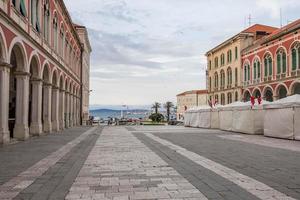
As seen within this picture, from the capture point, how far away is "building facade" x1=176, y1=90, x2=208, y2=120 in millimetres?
124625

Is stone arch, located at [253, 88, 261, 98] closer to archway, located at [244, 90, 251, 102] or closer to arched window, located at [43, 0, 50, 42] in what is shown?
archway, located at [244, 90, 251, 102]

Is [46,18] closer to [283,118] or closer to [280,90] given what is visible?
[283,118]

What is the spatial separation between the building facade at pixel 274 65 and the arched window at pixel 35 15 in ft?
84.1

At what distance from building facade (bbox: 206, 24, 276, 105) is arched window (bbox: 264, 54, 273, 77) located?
8.42m

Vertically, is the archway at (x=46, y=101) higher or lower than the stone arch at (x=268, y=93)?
lower

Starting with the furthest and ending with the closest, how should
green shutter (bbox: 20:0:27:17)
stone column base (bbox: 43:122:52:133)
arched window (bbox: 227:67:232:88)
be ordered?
1. arched window (bbox: 227:67:232:88)
2. stone column base (bbox: 43:122:52:133)
3. green shutter (bbox: 20:0:27:17)

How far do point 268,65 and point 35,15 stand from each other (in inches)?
1216

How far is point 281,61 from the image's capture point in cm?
4219

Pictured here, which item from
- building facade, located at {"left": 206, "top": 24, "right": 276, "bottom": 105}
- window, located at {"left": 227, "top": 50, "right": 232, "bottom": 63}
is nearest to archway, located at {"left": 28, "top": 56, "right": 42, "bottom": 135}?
building facade, located at {"left": 206, "top": 24, "right": 276, "bottom": 105}

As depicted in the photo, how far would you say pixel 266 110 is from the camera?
24.0m

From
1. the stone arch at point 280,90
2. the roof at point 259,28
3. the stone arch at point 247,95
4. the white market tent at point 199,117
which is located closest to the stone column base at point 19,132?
the white market tent at point 199,117

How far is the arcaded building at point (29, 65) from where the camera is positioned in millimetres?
16219

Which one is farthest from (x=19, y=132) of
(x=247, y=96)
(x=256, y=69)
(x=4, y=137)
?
(x=247, y=96)

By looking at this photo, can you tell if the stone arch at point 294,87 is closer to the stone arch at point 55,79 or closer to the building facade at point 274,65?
the building facade at point 274,65
